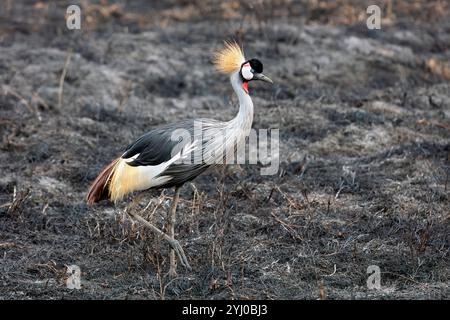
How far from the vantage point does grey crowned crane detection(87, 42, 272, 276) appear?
5750 mm

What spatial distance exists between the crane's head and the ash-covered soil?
934mm

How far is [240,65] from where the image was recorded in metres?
6.07

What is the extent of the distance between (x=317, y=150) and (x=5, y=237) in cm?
308

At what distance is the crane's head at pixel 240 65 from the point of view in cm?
601

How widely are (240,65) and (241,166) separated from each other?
70.4 inches

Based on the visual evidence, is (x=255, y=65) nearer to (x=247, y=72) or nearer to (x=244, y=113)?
(x=247, y=72)

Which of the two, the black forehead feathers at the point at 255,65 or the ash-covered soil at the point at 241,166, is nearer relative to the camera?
the ash-covered soil at the point at 241,166

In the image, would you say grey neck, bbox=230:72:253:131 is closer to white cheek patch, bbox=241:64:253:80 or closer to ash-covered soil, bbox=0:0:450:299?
white cheek patch, bbox=241:64:253:80

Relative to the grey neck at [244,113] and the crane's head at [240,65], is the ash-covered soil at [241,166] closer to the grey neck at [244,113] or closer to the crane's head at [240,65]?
the grey neck at [244,113]

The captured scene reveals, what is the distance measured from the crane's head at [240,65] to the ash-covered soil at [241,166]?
93 centimetres

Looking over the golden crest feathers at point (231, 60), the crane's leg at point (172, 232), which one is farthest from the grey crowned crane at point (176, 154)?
the golden crest feathers at point (231, 60)

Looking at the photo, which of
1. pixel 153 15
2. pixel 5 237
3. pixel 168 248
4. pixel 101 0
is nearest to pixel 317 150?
pixel 168 248

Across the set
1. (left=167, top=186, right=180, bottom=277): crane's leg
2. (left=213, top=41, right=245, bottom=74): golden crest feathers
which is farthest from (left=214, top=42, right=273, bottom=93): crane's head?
(left=167, top=186, right=180, bottom=277): crane's leg
